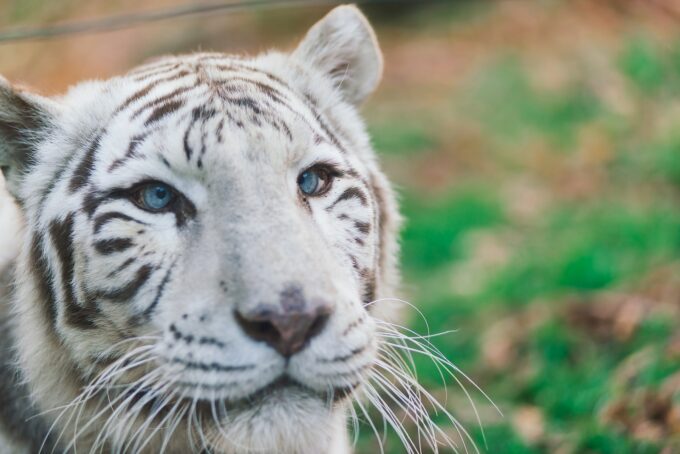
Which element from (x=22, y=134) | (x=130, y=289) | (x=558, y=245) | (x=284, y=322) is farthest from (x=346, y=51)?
(x=558, y=245)

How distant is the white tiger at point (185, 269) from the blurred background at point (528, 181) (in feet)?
4.86

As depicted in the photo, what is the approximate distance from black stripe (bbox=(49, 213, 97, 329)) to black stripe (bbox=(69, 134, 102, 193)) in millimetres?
113

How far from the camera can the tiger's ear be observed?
334cm

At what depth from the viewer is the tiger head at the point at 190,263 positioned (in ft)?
7.86

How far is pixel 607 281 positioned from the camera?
5.14 metres

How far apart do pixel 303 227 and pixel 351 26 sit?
1.11 metres

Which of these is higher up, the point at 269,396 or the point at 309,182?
the point at 309,182

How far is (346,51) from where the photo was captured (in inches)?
135

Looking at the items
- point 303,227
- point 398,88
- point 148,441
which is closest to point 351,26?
point 303,227

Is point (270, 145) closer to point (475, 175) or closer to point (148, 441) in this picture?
point (148, 441)

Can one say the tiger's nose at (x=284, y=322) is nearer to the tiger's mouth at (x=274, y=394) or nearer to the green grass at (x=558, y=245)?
the tiger's mouth at (x=274, y=394)

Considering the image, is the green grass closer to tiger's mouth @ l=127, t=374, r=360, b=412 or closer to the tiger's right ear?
tiger's mouth @ l=127, t=374, r=360, b=412

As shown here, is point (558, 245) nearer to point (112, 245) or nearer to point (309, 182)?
point (309, 182)

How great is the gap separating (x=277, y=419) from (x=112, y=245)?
715 mm
